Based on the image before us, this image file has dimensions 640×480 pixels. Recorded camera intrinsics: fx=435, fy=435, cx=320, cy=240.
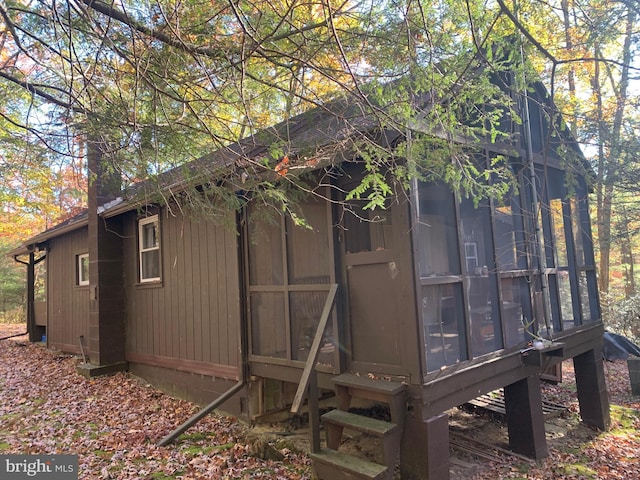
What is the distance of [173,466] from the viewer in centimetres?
Answer: 430

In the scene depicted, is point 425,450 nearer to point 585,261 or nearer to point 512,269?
point 512,269

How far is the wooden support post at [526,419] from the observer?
5047mm

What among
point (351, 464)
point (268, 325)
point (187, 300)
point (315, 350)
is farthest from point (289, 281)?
point (187, 300)

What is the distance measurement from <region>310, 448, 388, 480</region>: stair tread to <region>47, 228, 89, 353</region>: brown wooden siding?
7.49 metres

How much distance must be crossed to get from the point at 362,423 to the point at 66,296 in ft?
30.5

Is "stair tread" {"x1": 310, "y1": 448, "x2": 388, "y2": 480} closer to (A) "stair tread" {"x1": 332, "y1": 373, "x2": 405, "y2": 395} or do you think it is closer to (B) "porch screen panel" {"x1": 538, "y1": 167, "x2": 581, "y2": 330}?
(A) "stair tread" {"x1": 332, "y1": 373, "x2": 405, "y2": 395}

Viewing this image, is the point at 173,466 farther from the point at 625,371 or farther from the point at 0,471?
the point at 625,371

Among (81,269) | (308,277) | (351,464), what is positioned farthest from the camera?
(81,269)

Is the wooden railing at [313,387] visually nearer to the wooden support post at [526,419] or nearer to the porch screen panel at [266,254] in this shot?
the porch screen panel at [266,254]

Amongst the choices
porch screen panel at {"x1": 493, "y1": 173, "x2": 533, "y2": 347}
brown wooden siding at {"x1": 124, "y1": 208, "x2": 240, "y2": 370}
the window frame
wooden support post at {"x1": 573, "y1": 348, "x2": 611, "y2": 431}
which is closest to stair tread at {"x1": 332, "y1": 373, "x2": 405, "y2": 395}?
porch screen panel at {"x1": 493, "y1": 173, "x2": 533, "y2": 347}

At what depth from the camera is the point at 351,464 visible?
3.57m

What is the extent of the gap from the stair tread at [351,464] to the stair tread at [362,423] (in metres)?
0.23

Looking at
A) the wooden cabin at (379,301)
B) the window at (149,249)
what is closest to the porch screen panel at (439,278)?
the wooden cabin at (379,301)

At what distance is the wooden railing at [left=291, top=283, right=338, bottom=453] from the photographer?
384 centimetres
